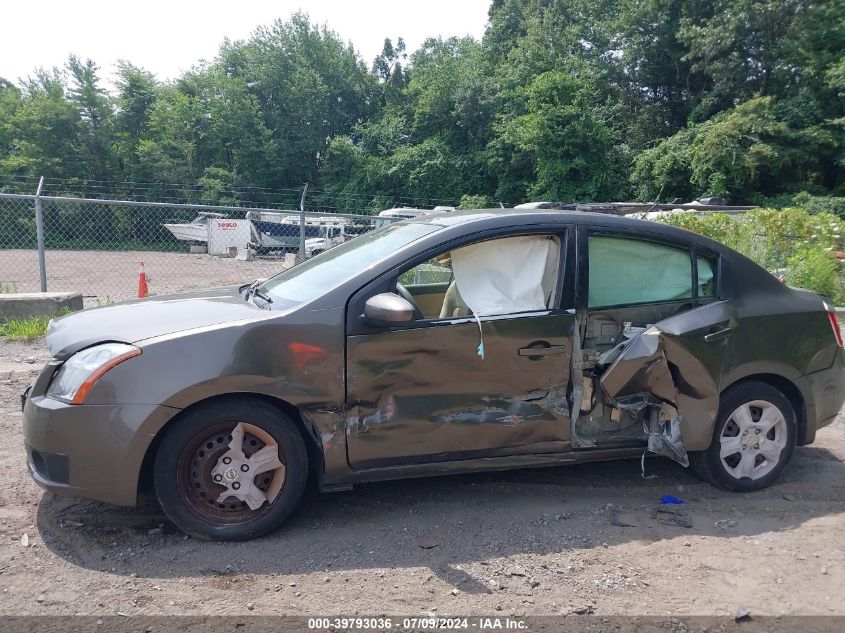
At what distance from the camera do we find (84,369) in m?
3.16

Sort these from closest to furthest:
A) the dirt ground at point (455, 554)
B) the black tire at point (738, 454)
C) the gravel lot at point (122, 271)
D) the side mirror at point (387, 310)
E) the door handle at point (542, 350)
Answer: the dirt ground at point (455, 554)
the side mirror at point (387, 310)
the door handle at point (542, 350)
the black tire at point (738, 454)
the gravel lot at point (122, 271)

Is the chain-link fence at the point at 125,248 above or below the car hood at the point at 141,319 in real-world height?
above

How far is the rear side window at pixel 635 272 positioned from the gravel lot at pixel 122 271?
11.4 metres

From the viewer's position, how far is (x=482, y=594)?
2.91 meters

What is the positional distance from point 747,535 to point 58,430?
365 centimetres

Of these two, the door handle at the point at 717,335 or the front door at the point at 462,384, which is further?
the door handle at the point at 717,335

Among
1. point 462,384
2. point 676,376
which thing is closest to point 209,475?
point 462,384

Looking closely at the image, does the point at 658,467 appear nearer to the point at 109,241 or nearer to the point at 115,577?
the point at 115,577

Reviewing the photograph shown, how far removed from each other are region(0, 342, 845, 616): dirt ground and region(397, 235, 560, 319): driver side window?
119cm

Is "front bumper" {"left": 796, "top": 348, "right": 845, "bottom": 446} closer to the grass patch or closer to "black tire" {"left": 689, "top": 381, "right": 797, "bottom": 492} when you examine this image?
"black tire" {"left": 689, "top": 381, "right": 797, "bottom": 492}

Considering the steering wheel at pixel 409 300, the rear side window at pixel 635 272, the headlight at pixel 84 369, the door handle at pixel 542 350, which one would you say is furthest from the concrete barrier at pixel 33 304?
the rear side window at pixel 635 272

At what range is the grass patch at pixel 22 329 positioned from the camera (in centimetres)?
774

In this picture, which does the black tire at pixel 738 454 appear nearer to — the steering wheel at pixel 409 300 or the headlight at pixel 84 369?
the steering wheel at pixel 409 300

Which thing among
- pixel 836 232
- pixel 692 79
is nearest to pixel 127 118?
pixel 692 79
